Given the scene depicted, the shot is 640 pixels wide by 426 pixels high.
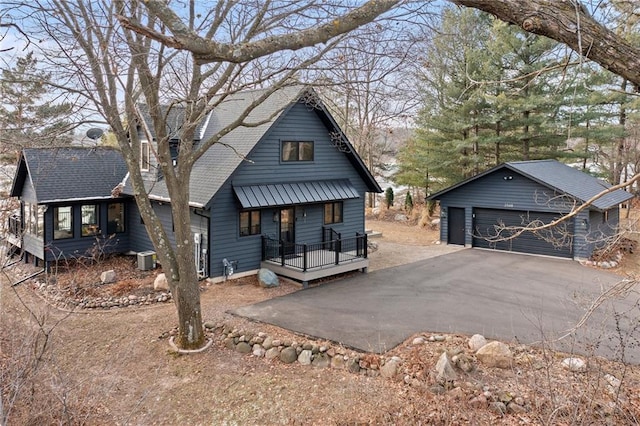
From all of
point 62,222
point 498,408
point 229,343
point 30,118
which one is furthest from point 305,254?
point 62,222

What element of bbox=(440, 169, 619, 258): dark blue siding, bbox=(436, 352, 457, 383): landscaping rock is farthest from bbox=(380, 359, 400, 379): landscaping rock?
bbox=(440, 169, 619, 258): dark blue siding

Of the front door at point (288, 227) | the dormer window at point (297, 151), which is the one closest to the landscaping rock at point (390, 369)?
the front door at point (288, 227)

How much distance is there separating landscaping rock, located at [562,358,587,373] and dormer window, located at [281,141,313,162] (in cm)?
962

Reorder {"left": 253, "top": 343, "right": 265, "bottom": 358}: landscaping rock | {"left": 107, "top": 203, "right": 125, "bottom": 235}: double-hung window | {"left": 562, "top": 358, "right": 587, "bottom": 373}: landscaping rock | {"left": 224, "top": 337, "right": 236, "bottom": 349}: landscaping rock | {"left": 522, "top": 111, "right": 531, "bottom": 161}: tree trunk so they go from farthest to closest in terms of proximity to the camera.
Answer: {"left": 522, "top": 111, "right": 531, "bottom": 161}: tree trunk, {"left": 107, "top": 203, "right": 125, "bottom": 235}: double-hung window, {"left": 224, "top": 337, "right": 236, "bottom": 349}: landscaping rock, {"left": 253, "top": 343, "right": 265, "bottom": 358}: landscaping rock, {"left": 562, "top": 358, "right": 587, "bottom": 373}: landscaping rock

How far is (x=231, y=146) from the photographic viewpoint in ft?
40.0

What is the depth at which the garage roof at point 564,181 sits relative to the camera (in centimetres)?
1600

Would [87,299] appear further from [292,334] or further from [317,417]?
[317,417]

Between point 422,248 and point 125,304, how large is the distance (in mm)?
11983

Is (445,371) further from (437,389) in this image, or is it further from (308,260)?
(308,260)

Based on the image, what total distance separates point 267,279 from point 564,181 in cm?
1217

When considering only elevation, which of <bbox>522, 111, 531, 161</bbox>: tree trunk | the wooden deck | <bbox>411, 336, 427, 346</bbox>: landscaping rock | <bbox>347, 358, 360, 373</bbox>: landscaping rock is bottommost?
<bbox>347, 358, 360, 373</bbox>: landscaping rock

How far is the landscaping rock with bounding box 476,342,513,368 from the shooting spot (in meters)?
7.28

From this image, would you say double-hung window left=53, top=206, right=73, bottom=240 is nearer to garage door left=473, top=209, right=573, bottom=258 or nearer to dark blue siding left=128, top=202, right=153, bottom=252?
dark blue siding left=128, top=202, right=153, bottom=252

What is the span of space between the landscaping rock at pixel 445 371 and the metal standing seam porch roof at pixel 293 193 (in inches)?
284
